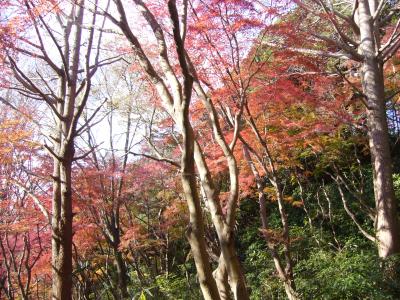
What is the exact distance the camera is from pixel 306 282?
20.9 ft

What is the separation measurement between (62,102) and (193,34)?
6.97 ft

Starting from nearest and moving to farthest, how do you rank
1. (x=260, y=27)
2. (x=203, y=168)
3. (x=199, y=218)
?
1. (x=199, y=218)
2. (x=203, y=168)
3. (x=260, y=27)

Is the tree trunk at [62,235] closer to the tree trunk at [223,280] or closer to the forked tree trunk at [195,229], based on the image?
the tree trunk at [223,280]

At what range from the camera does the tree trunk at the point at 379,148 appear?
632cm

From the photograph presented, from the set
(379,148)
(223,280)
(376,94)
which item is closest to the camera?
(223,280)

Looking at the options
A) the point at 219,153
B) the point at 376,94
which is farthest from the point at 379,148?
the point at 219,153

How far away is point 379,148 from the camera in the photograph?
6.46 m

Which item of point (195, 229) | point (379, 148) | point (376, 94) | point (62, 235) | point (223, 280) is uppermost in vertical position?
point (376, 94)

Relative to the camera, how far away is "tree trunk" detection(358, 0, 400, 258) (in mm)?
6316

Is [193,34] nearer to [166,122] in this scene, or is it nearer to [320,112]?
[320,112]

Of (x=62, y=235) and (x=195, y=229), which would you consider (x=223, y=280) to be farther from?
(x=62, y=235)

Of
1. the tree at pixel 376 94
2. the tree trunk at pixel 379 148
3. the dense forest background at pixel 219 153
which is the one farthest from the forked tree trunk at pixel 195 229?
the tree trunk at pixel 379 148

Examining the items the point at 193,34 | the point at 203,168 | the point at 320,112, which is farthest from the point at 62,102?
the point at 320,112

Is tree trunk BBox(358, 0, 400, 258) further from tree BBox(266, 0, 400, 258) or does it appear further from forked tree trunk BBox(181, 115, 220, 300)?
forked tree trunk BBox(181, 115, 220, 300)
